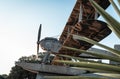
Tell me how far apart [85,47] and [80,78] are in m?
25.2

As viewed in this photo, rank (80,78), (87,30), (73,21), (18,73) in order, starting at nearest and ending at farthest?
(80,78) → (87,30) → (73,21) → (18,73)

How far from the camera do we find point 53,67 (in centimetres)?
2047

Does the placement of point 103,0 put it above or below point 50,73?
above

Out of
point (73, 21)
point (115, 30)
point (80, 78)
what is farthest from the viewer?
point (73, 21)

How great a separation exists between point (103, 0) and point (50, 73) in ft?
21.0

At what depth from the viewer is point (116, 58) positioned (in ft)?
6.34

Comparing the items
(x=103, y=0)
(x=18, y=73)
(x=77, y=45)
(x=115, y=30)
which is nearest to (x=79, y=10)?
(x=77, y=45)

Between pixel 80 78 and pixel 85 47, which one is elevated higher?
pixel 85 47

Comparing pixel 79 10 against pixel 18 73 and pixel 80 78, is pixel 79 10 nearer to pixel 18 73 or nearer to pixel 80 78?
pixel 80 78

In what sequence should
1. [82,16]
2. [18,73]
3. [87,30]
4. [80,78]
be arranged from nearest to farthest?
1. [80,78]
2. [87,30]
3. [82,16]
4. [18,73]

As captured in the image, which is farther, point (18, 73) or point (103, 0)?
point (18, 73)

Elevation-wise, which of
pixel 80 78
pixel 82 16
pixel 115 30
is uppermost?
pixel 82 16

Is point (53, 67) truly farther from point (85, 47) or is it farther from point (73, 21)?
point (73, 21)

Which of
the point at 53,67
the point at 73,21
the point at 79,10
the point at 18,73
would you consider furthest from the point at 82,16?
the point at 18,73
